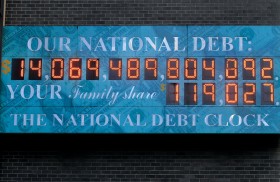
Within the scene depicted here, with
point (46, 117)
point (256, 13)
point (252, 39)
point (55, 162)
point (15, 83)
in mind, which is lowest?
point (55, 162)

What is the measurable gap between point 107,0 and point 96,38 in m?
1.11

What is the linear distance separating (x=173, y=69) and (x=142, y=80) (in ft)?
2.16

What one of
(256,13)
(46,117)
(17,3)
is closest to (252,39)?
(256,13)

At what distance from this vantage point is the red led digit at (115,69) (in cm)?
1055

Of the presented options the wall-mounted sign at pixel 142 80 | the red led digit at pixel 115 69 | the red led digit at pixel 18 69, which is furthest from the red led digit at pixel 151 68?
the red led digit at pixel 18 69

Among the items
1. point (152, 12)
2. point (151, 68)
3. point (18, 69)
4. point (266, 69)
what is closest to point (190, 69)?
point (151, 68)

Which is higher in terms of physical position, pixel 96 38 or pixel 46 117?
pixel 96 38

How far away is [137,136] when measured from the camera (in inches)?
429

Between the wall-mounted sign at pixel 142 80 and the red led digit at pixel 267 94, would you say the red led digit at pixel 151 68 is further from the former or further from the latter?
the red led digit at pixel 267 94

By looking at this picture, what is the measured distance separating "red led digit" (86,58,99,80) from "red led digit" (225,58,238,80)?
259 cm

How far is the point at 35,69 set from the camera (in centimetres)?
1067

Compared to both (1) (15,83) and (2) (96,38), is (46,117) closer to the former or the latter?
(1) (15,83)

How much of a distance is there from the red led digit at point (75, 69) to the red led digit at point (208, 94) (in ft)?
8.21

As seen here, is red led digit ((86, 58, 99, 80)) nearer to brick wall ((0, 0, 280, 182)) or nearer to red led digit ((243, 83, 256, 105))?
brick wall ((0, 0, 280, 182))
